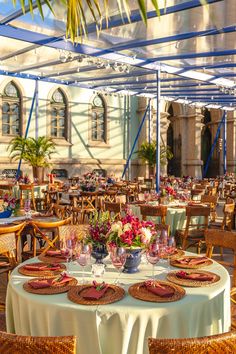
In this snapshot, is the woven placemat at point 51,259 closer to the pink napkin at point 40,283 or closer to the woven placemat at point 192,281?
the pink napkin at point 40,283

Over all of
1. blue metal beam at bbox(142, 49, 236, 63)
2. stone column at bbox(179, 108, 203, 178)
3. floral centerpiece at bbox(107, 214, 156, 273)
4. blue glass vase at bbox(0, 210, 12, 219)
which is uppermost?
blue metal beam at bbox(142, 49, 236, 63)

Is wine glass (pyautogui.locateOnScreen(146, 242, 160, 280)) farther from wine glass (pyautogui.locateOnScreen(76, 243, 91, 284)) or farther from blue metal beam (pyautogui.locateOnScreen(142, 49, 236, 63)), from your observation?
blue metal beam (pyautogui.locateOnScreen(142, 49, 236, 63))

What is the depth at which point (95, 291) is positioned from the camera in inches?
102

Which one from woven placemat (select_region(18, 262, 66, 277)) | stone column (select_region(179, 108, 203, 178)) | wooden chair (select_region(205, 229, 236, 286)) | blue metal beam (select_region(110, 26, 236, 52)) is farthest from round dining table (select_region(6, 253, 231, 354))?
stone column (select_region(179, 108, 203, 178))

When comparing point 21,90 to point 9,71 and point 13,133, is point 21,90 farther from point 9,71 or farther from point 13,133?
point 9,71

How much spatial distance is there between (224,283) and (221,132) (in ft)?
67.0

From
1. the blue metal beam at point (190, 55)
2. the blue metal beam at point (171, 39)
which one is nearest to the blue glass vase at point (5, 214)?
the blue metal beam at point (171, 39)

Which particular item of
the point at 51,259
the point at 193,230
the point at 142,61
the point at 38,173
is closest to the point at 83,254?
the point at 51,259

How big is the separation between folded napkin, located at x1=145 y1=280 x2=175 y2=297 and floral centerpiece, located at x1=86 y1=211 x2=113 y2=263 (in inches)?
23.0

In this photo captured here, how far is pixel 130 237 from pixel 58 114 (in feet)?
48.1

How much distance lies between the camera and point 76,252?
3096 mm

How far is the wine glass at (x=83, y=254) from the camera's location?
2982mm

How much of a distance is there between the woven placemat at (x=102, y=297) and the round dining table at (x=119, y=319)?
0.10 feet

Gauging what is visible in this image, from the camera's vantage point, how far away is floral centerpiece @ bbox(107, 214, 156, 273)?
2957 millimetres
